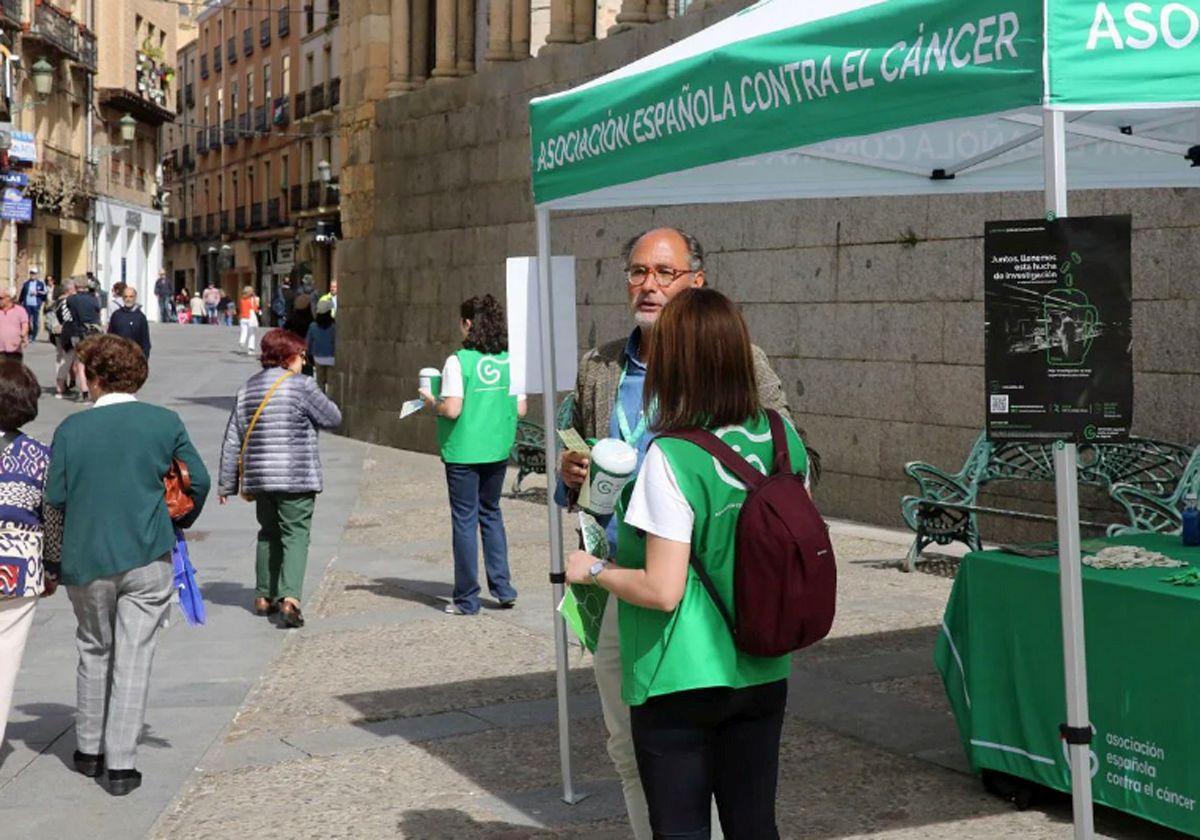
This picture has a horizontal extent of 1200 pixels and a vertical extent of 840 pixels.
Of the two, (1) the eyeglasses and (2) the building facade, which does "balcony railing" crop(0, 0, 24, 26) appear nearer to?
(2) the building facade

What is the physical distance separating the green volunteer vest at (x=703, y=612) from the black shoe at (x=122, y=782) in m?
2.88

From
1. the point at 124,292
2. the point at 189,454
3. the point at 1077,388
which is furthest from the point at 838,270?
the point at 124,292

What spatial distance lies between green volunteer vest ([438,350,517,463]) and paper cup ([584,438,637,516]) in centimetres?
500

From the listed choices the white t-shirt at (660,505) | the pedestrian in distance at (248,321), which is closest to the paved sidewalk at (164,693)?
the white t-shirt at (660,505)

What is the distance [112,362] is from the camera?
5836 mm

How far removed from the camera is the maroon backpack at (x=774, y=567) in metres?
3.43

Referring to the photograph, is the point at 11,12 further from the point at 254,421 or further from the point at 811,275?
the point at 254,421

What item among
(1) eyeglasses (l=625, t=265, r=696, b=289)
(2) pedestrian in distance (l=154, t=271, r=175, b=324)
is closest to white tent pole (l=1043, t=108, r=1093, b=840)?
(1) eyeglasses (l=625, t=265, r=696, b=289)

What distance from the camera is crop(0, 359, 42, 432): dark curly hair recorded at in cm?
576

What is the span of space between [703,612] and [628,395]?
107 cm

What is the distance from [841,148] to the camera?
20.4 ft

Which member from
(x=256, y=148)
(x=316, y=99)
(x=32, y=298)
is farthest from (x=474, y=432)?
(x=256, y=148)

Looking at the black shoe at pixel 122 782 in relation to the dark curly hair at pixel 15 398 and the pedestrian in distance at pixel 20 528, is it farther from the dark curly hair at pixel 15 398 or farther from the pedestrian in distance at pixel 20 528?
the dark curly hair at pixel 15 398

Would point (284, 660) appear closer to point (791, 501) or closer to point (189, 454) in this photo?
point (189, 454)
